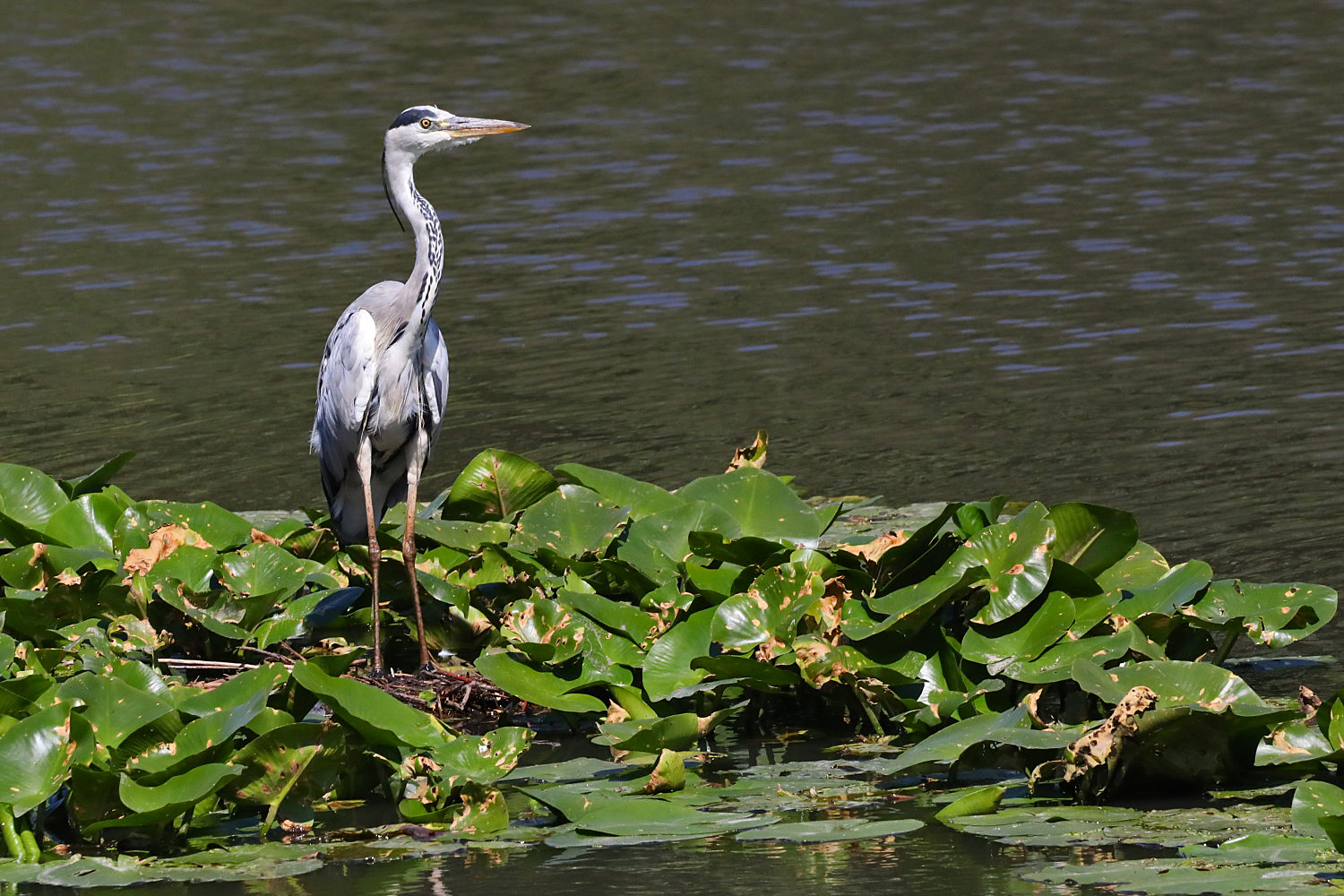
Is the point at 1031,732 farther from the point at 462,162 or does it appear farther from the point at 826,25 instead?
the point at 826,25

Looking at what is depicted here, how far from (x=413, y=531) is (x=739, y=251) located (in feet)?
23.9

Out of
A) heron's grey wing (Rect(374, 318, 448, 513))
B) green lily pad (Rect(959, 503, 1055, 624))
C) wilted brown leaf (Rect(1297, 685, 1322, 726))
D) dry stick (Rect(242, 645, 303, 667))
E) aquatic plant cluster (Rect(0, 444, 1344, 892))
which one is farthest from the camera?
heron's grey wing (Rect(374, 318, 448, 513))

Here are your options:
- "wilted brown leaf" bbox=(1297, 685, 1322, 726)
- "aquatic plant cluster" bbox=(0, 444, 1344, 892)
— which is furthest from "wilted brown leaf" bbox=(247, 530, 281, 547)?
"wilted brown leaf" bbox=(1297, 685, 1322, 726)

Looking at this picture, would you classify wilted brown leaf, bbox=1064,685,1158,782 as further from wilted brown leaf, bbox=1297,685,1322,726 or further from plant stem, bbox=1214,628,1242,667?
plant stem, bbox=1214,628,1242,667

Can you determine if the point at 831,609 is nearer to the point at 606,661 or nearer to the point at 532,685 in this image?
the point at 606,661

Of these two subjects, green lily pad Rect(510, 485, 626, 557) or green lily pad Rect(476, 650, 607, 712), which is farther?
green lily pad Rect(510, 485, 626, 557)

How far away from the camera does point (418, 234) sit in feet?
22.6

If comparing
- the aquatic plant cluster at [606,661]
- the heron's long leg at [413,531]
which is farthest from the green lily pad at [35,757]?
the heron's long leg at [413,531]

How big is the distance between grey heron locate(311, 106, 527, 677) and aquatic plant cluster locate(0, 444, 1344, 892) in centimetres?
16

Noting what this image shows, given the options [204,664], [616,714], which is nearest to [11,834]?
[204,664]

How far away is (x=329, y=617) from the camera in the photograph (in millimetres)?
6832

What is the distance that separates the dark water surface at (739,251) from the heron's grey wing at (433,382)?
213 centimetres

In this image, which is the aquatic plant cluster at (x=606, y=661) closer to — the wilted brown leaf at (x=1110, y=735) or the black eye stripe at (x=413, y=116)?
the wilted brown leaf at (x=1110, y=735)

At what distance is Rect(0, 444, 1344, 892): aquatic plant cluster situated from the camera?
4.92 metres
